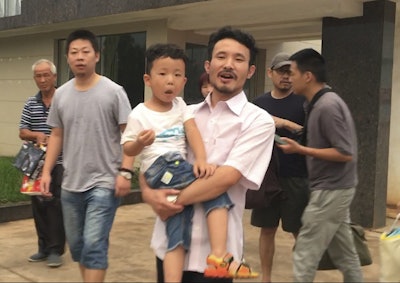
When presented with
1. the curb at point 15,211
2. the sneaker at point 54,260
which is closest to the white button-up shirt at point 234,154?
the sneaker at point 54,260

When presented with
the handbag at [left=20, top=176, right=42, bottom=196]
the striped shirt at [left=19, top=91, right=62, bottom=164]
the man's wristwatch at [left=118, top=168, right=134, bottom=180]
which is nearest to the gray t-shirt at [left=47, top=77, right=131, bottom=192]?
the man's wristwatch at [left=118, top=168, right=134, bottom=180]

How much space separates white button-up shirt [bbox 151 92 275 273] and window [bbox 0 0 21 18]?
978 centimetres

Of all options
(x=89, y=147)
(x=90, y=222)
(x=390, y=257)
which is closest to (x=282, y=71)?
(x=390, y=257)

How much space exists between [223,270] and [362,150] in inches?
180

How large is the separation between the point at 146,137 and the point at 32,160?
2.74 metres

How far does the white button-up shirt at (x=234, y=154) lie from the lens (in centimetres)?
233

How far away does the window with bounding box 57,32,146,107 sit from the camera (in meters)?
9.37

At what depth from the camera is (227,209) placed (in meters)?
2.30

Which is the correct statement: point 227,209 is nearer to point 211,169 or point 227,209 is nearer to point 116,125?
point 211,169

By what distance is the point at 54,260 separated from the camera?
4.74 meters

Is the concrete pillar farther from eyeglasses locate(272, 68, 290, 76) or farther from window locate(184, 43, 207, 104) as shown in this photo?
window locate(184, 43, 207, 104)

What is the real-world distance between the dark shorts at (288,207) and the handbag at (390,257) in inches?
26.9

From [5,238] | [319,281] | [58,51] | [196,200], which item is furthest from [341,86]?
[58,51]

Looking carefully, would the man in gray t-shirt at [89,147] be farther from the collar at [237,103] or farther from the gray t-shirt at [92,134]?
the collar at [237,103]
